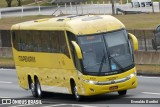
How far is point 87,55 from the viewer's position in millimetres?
23219

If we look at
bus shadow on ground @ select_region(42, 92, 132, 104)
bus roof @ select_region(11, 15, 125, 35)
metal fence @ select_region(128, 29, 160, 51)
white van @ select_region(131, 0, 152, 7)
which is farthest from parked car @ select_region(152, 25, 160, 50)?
white van @ select_region(131, 0, 152, 7)

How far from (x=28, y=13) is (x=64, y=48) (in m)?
54.1

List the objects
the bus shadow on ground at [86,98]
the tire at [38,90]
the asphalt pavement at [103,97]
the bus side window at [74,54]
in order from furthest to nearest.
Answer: the tire at [38,90] < the bus shadow on ground at [86,98] < the bus side window at [74,54] < the asphalt pavement at [103,97]

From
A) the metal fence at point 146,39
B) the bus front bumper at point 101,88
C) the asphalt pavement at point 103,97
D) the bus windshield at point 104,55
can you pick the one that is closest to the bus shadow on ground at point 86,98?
the asphalt pavement at point 103,97

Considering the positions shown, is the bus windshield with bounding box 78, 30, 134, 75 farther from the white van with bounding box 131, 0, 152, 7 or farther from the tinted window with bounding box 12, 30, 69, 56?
the white van with bounding box 131, 0, 152, 7

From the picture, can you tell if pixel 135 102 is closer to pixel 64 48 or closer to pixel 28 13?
pixel 64 48

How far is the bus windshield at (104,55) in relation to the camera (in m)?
→ 23.0

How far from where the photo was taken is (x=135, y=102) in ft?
72.2

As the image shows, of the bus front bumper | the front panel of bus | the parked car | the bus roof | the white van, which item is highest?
the bus roof

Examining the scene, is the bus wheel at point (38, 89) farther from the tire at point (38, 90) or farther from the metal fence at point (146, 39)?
the metal fence at point (146, 39)

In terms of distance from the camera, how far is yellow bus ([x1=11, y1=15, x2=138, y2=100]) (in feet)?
75.3

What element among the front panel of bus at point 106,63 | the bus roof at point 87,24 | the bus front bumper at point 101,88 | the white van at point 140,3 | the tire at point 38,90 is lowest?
the white van at point 140,3

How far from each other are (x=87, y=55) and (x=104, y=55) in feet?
1.82

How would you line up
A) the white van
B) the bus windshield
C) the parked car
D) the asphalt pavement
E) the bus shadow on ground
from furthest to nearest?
1. the white van
2. the parked car
3. the bus shadow on ground
4. the bus windshield
5. the asphalt pavement
